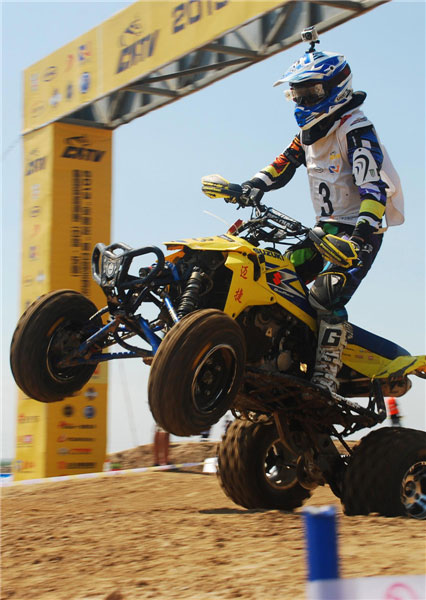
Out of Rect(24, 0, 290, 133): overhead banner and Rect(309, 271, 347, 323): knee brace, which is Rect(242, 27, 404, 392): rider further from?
Rect(24, 0, 290, 133): overhead banner

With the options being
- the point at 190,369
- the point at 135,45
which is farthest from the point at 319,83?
the point at 135,45

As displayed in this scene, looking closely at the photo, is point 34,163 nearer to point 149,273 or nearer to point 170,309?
point 149,273

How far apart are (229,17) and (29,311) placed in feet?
14.2

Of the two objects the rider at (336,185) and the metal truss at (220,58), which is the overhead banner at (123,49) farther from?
the rider at (336,185)

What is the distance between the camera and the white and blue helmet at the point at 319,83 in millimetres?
5773

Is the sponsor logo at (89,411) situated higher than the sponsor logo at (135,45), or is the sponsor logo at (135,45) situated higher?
the sponsor logo at (135,45)

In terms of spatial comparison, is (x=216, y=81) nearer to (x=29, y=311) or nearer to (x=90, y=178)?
(x=90, y=178)

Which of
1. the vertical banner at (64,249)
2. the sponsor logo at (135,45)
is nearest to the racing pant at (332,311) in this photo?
the sponsor logo at (135,45)

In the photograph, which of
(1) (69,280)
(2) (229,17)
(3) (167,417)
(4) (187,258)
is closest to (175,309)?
(4) (187,258)

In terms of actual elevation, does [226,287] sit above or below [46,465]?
above

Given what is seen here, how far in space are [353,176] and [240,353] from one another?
1852 millimetres

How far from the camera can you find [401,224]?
243 inches

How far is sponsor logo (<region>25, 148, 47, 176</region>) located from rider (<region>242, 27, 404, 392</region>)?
15.8 feet

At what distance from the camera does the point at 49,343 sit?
5.32 m
